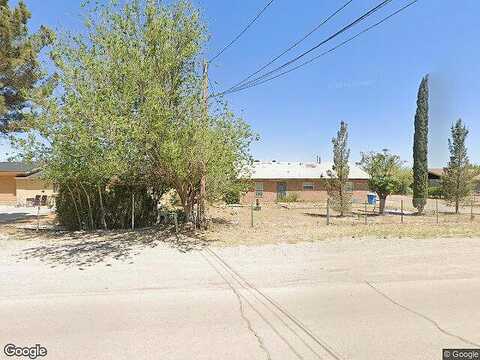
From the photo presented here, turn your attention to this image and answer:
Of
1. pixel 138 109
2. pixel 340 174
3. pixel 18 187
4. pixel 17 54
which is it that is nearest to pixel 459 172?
pixel 340 174

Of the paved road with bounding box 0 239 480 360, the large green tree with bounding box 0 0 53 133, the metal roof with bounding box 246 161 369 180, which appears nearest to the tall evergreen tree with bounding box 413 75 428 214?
the metal roof with bounding box 246 161 369 180

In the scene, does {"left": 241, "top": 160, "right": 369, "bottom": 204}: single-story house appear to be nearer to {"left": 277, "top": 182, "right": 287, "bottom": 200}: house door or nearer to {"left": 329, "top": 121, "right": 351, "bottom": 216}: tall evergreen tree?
{"left": 277, "top": 182, "right": 287, "bottom": 200}: house door

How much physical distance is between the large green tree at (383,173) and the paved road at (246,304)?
42.7 ft

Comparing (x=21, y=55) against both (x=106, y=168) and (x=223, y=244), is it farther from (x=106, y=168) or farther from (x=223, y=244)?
(x=223, y=244)

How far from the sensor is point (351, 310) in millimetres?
5227

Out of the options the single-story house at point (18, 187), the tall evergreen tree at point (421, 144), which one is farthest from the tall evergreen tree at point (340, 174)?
the single-story house at point (18, 187)

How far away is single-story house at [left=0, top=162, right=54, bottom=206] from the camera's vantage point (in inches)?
1211

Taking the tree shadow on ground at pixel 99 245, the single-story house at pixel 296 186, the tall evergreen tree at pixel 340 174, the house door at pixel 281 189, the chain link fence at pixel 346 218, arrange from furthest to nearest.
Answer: the house door at pixel 281 189, the single-story house at pixel 296 186, the tall evergreen tree at pixel 340 174, the chain link fence at pixel 346 218, the tree shadow on ground at pixel 99 245

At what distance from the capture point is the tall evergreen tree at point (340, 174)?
20844 millimetres

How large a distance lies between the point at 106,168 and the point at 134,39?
146 inches

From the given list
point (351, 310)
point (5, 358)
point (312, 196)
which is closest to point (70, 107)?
point (5, 358)

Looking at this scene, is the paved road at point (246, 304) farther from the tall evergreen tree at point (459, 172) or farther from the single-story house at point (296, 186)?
the single-story house at point (296, 186)

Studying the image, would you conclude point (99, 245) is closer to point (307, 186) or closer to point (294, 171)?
point (307, 186)

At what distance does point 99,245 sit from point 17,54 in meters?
9.64
